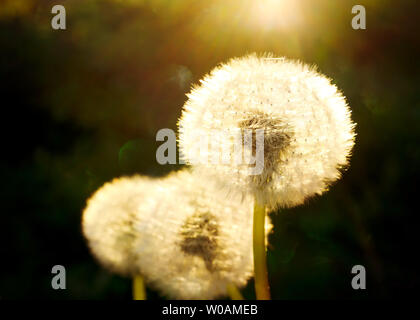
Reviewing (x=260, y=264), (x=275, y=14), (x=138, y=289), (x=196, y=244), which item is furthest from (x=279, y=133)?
(x=275, y=14)

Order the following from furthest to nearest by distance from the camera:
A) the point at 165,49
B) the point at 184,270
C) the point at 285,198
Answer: the point at 165,49 < the point at 184,270 < the point at 285,198

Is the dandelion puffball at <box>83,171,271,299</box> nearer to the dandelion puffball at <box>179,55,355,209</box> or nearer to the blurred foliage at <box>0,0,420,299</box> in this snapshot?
the dandelion puffball at <box>179,55,355,209</box>

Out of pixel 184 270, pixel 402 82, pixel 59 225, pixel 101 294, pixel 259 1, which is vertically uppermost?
pixel 259 1

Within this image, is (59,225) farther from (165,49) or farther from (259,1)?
(259,1)

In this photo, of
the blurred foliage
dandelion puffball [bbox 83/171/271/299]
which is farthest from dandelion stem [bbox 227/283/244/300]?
the blurred foliage

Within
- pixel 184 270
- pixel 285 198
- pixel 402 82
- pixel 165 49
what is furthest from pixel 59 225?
pixel 402 82

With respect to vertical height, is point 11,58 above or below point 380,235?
above

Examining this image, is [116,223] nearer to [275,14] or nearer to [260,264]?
[260,264]
